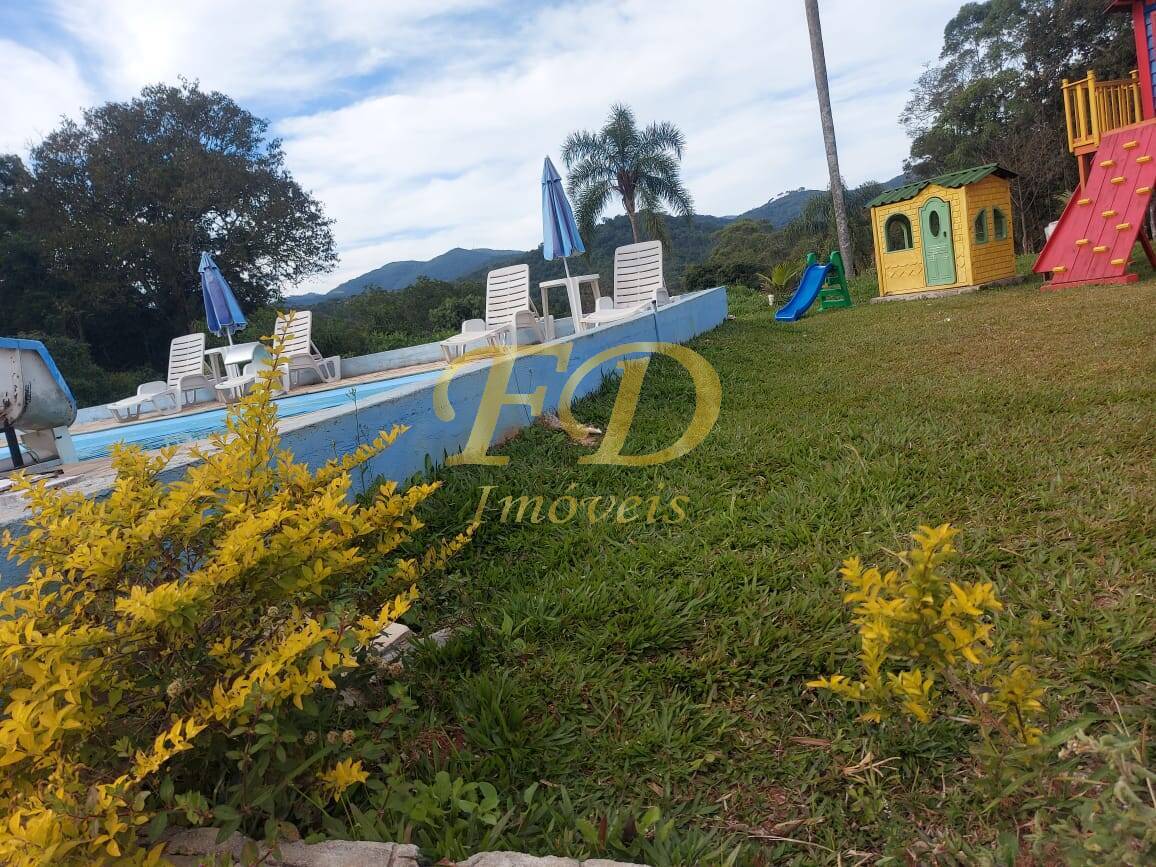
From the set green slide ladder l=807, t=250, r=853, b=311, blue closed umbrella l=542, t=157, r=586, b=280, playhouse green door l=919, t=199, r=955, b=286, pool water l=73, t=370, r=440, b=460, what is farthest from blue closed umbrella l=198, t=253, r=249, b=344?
playhouse green door l=919, t=199, r=955, b=286

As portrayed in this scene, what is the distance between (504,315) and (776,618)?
23.6 ft

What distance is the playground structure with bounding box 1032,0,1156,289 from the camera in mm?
9008

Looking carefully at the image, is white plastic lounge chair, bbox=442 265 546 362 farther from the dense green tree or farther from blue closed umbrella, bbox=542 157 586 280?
the dense green tree

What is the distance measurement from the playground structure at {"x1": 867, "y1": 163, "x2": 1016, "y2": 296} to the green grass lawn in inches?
285

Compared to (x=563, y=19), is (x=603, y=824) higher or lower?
lower

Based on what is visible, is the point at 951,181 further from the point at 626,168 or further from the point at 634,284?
the point at 626,168

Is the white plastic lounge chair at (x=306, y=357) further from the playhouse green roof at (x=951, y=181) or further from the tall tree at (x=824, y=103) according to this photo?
the tall tree at (x=824, y=103)

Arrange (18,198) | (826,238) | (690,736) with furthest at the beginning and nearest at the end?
(826,238) < (18,198) < (690,736)

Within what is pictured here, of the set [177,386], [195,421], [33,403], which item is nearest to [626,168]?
[177,386]

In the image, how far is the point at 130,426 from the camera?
9.19 m

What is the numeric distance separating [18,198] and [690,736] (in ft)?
77.8

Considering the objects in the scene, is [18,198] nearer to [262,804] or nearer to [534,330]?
[534,330]

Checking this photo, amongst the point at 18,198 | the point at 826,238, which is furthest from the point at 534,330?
the point at 826,238

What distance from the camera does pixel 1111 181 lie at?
31.1ft
